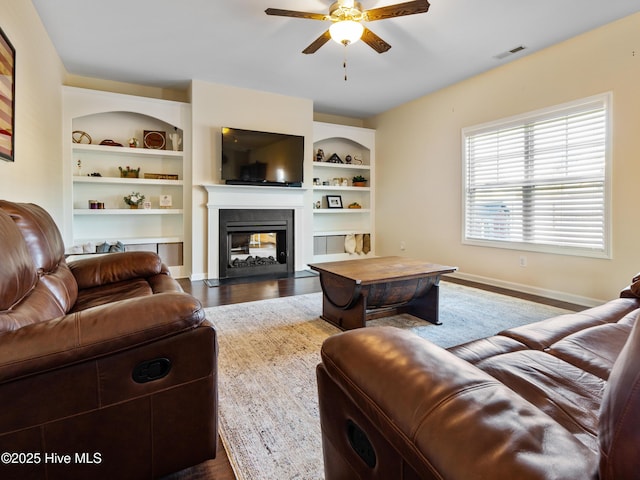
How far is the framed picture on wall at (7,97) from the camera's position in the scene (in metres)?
2.22

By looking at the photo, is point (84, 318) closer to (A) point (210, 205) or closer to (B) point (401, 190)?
(A) point (210, 205)

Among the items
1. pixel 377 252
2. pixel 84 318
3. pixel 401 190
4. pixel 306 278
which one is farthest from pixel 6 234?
pixel 377 252

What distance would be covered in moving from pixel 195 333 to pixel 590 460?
1.01 metres

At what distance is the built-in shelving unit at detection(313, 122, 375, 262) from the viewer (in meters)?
6.14

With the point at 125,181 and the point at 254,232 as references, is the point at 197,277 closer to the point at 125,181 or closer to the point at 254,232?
the point at 254,232

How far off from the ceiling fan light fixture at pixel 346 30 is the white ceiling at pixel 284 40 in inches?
14.1

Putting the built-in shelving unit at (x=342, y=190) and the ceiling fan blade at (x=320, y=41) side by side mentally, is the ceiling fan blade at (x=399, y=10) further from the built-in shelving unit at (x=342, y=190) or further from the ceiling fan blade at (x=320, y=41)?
the built-in shelving unit at (x=342, y=190)

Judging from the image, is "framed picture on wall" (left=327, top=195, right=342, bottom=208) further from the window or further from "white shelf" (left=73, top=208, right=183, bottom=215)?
"white shelf" (left=73, top=208, right=183, bottom=215)

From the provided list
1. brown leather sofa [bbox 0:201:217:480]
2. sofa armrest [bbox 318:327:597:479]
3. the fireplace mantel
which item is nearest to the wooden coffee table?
brown leather sofa [bbox 0:201:217:480]

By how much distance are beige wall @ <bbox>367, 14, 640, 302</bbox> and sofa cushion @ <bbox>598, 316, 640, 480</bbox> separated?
11.9ft

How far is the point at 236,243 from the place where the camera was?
5.16 metres

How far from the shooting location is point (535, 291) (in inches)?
155

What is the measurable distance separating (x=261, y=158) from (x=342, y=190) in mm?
1950

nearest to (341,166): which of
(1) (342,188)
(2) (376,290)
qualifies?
(1) (342,188)
